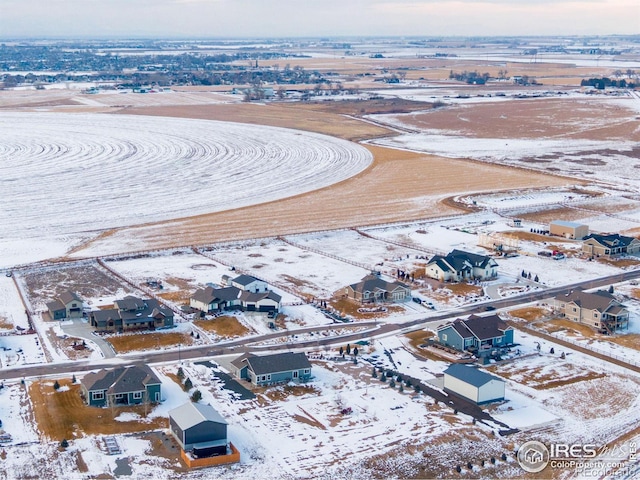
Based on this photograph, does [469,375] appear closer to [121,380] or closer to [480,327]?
[480,327]

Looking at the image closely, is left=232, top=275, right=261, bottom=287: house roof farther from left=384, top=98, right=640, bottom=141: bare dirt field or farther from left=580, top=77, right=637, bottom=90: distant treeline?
left=580, top=77, right=637, bottom=90: distant treeline

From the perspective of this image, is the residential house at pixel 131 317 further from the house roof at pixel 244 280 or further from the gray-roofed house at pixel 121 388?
the gray-roofed house at pixel 121 388

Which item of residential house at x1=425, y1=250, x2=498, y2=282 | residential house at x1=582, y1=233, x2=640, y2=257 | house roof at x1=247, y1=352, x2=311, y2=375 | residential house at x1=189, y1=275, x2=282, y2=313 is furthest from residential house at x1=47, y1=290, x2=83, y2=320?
residential house at x1=582, y1=233, x2=640, y2=257

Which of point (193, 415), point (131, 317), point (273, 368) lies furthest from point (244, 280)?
point (193, 415)

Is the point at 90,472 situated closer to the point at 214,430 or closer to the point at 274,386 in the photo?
the point at 214,430

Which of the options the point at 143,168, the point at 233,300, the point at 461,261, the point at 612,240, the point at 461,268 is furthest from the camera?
the point at 143,168

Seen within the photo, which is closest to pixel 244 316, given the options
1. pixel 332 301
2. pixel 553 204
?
pixel 332 301
